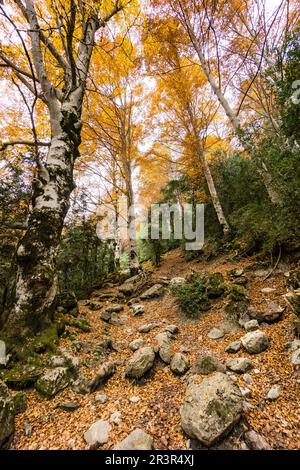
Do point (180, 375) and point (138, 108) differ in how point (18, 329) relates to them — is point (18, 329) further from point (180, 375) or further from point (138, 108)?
point (138, 108)

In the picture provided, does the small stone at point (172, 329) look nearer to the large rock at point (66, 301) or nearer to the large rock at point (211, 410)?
the large rock at point (211, 410)

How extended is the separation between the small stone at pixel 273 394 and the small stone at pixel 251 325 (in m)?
1.06

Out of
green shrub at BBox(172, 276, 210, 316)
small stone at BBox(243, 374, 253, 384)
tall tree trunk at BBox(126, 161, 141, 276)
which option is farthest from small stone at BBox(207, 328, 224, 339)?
tall tree trunk at BBox(126, 161, 141, 276)

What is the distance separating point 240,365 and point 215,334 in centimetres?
87

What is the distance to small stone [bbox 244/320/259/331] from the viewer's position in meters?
2.87

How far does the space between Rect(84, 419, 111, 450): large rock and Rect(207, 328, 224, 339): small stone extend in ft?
6.43

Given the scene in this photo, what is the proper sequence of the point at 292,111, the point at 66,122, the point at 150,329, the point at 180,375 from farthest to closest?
the point at 150,329 → the point at 66,122 → the point at 292,111 → the point at 180,375

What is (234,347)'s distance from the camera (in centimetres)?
255

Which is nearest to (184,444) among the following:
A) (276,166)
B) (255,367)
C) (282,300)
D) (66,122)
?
(255,367)

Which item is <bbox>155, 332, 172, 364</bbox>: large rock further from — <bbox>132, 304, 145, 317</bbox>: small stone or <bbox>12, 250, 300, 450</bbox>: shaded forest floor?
<bbox>132, 304, 145, 317</bbox>: small stone

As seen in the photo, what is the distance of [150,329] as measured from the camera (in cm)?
360

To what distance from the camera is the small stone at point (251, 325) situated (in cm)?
287

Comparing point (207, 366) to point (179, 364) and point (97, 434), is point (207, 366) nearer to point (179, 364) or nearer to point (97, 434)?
point (179, 364)

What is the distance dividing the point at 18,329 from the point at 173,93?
382 inches
